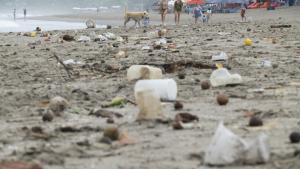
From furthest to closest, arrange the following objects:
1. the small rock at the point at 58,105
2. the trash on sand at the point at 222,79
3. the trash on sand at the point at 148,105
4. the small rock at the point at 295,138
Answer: the trash on sand at the point at 222,79
the small rock at the point at 58,105
the trash on sand at the point at 148,105
the small rock at the point at 295,138

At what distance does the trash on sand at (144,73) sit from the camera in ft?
20.5

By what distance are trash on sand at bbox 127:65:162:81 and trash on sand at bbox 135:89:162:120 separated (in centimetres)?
179

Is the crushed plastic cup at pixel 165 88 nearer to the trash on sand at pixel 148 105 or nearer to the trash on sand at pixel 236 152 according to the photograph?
the trash on sand at pixel 148 105

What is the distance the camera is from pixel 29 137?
3.92m

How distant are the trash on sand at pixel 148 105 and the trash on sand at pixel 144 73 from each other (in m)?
1.79

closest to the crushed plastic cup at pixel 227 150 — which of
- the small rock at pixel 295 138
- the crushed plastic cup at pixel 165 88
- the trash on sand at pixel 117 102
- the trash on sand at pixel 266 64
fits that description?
the small rock at pixel 295 138

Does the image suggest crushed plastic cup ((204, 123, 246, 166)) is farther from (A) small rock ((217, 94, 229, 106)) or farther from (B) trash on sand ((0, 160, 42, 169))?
(A) small rock ((217, 94, 229, 106))

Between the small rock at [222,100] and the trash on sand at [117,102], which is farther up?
the small rock at [222,100]

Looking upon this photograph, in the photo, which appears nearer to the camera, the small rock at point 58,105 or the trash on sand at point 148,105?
the trash on sand at point 148,105

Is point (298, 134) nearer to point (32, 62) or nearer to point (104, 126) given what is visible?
point (104, 126)

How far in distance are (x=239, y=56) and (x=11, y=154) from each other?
665 centimetres

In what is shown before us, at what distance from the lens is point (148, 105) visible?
438 centimetres

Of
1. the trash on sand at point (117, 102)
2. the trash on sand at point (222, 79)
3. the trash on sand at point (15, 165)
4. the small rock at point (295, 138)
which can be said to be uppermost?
the trash on sand at point (222, 79)

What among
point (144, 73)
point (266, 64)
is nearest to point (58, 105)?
point (144, 73)
